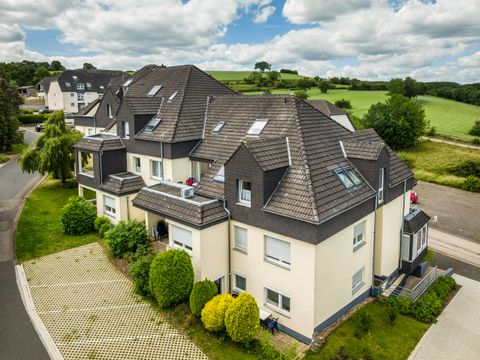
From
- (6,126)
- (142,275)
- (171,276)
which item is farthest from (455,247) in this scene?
(6,126)

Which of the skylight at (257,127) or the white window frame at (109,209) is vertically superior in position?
the skylight at (257,127)

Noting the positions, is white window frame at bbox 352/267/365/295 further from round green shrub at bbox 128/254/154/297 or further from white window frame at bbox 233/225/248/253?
round green shrub at bbox 128/254/154/297

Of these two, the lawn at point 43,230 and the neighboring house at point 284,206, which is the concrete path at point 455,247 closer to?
the neighboring house at point 284,206

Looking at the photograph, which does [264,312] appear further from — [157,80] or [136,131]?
[157,80]

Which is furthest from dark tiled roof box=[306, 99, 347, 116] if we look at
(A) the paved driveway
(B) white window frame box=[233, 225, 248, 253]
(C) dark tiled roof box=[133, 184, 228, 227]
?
(A) the paved driveway

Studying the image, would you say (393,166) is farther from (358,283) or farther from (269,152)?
(269,152)

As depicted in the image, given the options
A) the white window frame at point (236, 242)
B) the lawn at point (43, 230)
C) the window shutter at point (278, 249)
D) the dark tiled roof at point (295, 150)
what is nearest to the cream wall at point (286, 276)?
the white window frame at point (236, 242)

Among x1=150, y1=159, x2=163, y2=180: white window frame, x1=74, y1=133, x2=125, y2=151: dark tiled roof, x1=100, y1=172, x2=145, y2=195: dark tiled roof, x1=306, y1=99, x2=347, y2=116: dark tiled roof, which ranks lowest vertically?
x1=100, y1=172, x2=145, y2=195: dark tiled roof
